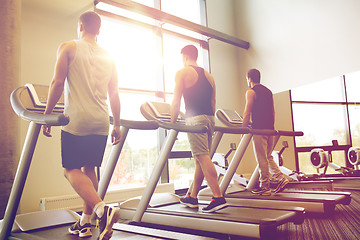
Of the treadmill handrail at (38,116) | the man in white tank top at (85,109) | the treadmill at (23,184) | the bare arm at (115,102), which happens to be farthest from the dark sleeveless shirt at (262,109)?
the treadmill handrail at (38,116)

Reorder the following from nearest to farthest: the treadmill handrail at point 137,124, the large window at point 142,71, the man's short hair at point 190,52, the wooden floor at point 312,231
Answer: the wooden floor at point 312,231, the treadmill handrail at point 137,124, the man's short hair at point 190,52, the large window at point 142,71

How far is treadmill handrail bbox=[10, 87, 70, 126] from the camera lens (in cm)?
175

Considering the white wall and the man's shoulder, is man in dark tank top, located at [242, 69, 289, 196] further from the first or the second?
the white wall

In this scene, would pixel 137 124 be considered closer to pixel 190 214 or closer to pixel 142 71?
pixel 190 214

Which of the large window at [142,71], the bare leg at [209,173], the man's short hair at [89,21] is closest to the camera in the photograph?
the man's short hair at [89,21]

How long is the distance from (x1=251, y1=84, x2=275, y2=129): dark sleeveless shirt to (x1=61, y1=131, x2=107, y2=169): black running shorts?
2159mm

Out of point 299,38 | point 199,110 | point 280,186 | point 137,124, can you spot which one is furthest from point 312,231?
point 299,38

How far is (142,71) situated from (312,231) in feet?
12.4

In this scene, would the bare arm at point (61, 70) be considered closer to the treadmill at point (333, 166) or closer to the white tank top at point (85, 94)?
the white tank top at point (85, 94)

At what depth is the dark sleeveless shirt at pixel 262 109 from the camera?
11.7 ft

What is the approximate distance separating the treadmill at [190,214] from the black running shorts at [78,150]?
0.79 metres

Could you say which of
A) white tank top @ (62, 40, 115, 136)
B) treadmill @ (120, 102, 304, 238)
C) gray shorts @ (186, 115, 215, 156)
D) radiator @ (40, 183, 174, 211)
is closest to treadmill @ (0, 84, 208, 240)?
white tank top @ (62, 40, 115, 136)

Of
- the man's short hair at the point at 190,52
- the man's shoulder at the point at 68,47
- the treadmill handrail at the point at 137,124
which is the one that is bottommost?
the treadmill handrail at the point at 137,124

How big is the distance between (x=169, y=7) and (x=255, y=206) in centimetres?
439
